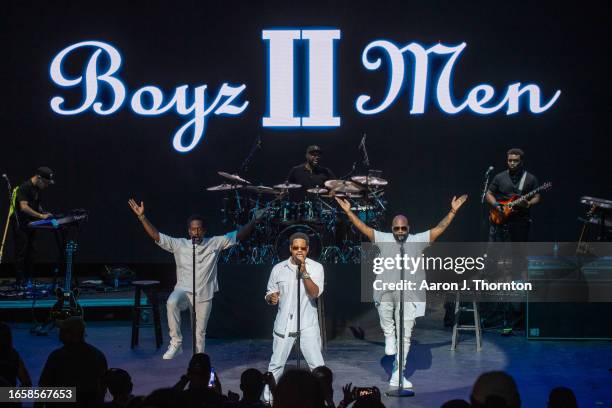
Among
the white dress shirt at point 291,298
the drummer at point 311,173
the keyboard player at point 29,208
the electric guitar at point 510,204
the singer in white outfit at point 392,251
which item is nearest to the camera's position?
the white dress shirt at point 291,298

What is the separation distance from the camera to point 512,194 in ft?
42.2

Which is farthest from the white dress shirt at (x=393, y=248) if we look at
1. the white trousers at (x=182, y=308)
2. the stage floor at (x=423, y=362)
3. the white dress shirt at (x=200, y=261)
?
the white trousers at (x=182, y=308)

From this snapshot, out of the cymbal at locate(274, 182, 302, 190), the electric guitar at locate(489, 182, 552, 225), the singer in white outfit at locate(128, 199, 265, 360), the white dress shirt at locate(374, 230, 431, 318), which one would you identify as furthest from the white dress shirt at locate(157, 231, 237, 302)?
the electric guitar at locate(489, 182, 552, 225)

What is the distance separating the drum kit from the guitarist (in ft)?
6.25

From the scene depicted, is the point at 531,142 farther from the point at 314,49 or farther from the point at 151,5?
the point at 151,5

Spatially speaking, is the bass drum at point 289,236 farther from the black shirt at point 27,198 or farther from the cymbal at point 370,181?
the black shirt at point 27,198

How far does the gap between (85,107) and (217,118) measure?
8.21 feet

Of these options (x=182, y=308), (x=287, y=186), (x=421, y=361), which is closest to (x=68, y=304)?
(x=182, y=308)

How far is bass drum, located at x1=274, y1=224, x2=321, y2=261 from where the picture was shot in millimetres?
13695

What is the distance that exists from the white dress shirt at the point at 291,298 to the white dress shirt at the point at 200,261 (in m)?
1.68

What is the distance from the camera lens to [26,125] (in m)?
16.1

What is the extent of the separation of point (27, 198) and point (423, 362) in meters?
7.12

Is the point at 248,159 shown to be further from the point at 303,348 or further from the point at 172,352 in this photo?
the point at 303,348

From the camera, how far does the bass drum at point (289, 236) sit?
44.9 ft
